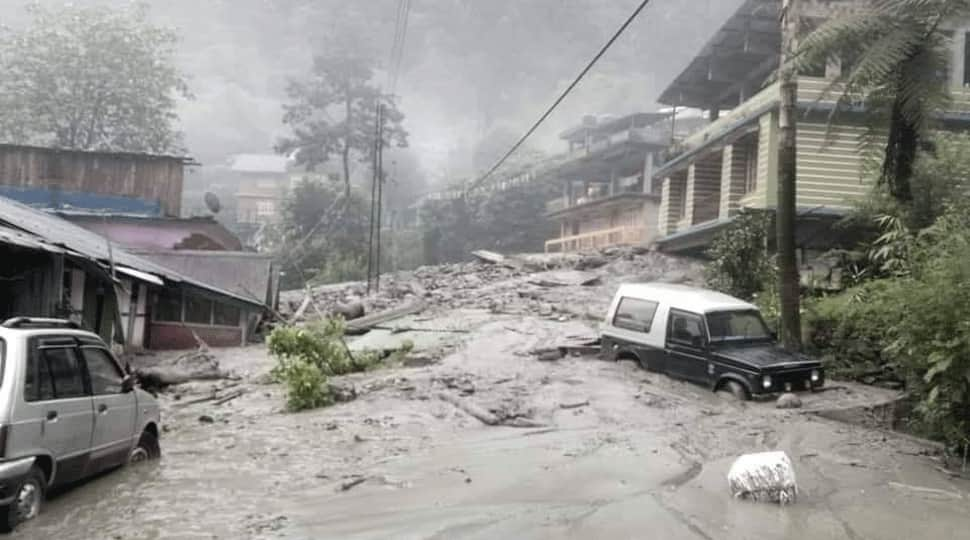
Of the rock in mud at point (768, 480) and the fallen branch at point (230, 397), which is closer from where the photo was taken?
the rock in mud at point (768, 480)

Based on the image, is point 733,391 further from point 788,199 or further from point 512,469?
point 512,469

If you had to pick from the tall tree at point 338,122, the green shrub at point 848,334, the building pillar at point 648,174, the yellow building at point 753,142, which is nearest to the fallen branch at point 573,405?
the green shrub at point 848,334

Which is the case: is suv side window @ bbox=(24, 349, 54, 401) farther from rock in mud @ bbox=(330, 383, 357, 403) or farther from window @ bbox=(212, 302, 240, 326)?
window @ bbox=(212, 302, 240, 326)

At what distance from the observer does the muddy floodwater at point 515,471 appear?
239 inches

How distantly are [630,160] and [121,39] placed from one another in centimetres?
2750

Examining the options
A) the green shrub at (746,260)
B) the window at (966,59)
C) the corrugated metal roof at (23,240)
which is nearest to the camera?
the corrugated metal roof at (23,240)

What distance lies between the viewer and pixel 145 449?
834cm

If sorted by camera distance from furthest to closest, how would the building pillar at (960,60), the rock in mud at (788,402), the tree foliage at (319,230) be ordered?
the tree foliage at (319,230)
the building pillar at (960,60)
the rock in mud at (788,402)

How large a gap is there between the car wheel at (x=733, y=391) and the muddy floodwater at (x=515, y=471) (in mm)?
223

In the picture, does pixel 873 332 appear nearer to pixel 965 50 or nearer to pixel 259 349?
pixel 965 50

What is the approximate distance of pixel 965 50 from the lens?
71.5 ft

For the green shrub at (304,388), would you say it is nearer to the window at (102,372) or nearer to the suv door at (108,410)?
the suv door at (108,410)

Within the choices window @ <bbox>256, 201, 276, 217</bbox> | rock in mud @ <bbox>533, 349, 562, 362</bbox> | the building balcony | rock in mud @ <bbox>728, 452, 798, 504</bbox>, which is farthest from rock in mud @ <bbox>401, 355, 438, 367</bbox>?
window @ <bbox>256, 201, 276, 217</bbox>

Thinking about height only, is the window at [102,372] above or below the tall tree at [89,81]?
below
